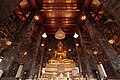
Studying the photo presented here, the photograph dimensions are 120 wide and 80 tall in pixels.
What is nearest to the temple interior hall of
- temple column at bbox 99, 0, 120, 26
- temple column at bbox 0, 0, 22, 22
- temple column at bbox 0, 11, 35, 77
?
temple column at bbox 0, 11, 35, 77

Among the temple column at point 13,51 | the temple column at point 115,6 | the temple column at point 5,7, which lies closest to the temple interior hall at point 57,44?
the temple column at point 13,51

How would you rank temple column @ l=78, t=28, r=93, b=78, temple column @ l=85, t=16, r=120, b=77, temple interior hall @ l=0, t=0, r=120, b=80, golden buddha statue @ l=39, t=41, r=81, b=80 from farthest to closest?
golden buddha statue @ l=39, t=41, r=81, b=80 → temple column @ l=78, t=28, r=93, b=78 → temple interior hall @ l=0, t=0, r=120, b=80 → temple column @ l=85, t=16, r=120, b=77

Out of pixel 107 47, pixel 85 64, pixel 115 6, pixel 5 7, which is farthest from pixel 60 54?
pixel 5 7

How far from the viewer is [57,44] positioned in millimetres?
14211

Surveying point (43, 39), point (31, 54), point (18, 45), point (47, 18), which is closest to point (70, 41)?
point (43, 39)

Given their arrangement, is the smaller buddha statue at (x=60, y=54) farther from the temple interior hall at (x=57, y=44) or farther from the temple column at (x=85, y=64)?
the temple column at (x=85, y=64)

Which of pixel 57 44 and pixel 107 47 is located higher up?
pixel 57 44

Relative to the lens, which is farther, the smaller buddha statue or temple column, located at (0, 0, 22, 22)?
the smaller buddha statue

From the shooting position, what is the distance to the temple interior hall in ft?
28.6

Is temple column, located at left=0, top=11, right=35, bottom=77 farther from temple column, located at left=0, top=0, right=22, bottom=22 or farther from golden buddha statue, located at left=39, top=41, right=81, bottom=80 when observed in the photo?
temple column, located at left=0, top=0, right=22, bottom=22

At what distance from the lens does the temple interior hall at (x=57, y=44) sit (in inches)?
343

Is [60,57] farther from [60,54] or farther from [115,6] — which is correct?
[115,6]

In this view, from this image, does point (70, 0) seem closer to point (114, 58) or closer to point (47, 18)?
point (47, 18)

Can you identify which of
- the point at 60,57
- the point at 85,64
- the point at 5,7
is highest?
the point at 60,57
